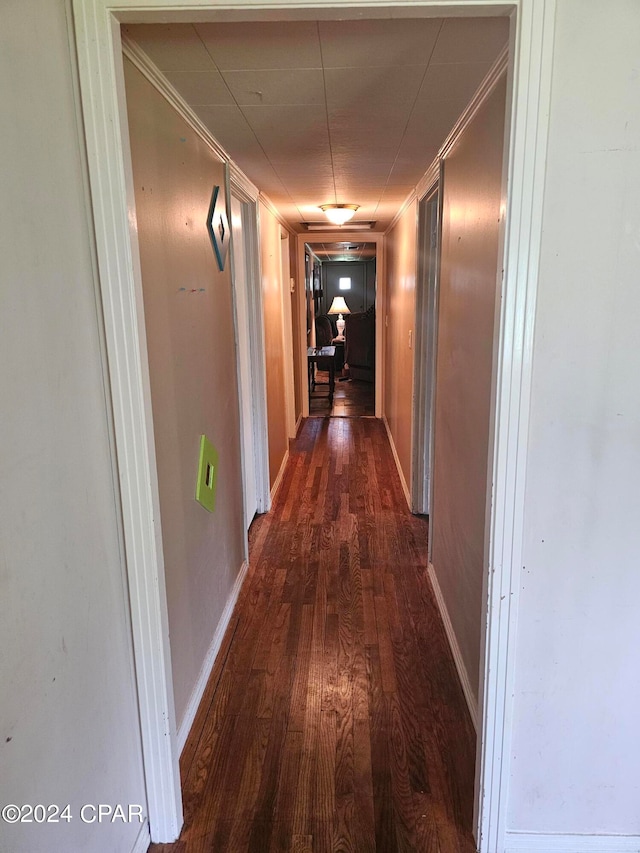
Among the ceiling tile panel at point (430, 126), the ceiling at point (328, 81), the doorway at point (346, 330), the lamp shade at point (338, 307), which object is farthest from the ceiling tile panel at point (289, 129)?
the lamp shade at point (338, 307)

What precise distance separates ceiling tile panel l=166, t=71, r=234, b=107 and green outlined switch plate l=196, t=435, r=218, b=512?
45.5 inches

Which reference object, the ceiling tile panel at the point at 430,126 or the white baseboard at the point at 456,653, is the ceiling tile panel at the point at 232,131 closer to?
the ceiling tile panel at the point at 430,126

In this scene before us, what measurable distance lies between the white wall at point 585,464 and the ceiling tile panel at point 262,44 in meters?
0.61

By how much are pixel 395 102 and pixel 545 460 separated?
1325mm

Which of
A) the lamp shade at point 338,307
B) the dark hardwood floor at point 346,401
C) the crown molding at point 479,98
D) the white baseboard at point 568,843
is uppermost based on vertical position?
the crown molding at point 479,98

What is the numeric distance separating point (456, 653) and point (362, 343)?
7.01m

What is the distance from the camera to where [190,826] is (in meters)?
1.54

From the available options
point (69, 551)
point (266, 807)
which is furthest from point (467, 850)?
point (69, 551)

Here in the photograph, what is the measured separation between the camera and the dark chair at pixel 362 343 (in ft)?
28.1

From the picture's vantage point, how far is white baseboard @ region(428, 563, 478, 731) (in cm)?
189

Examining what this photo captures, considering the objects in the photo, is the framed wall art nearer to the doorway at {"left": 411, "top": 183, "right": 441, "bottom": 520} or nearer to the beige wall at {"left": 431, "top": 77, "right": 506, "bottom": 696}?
the beige wall at {"left": 431, "top": 77, "right": 506, "bottom": 696}

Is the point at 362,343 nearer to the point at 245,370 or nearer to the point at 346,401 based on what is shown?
the point at 346,401

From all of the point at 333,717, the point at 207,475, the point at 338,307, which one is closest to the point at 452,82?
the point at 207,475

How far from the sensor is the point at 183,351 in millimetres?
1824
